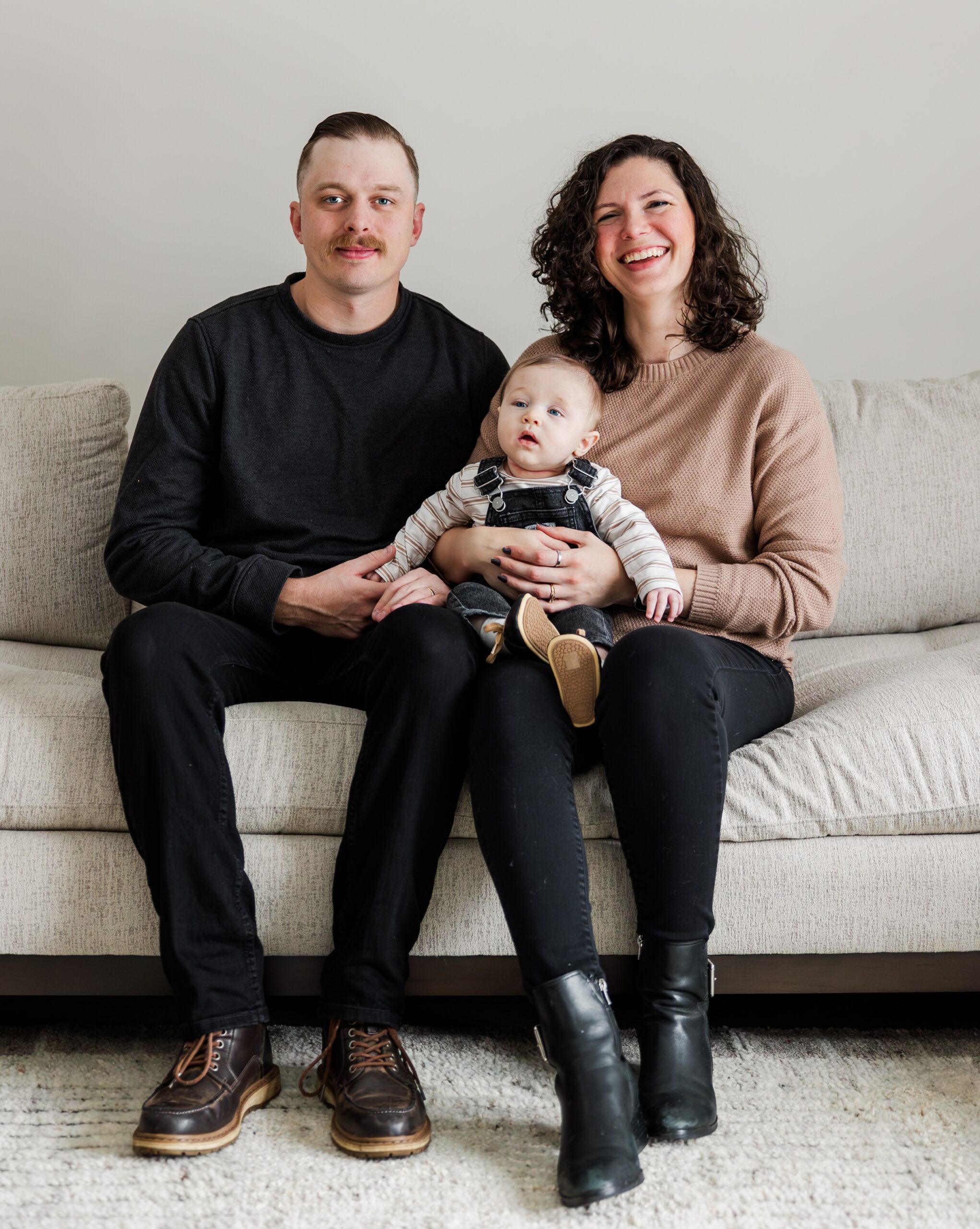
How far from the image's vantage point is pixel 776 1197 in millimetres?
1091

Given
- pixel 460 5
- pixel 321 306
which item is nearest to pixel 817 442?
pixel 321 306

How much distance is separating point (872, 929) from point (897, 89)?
188 centimetres

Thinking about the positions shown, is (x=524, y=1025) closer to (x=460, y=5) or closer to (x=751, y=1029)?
(x=751, y=1029)

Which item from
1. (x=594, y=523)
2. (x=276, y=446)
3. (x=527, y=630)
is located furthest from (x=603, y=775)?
(x=276, y=446)

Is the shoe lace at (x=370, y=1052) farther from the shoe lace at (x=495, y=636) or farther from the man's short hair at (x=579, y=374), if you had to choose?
the man's short hair at (x=579, y=374)

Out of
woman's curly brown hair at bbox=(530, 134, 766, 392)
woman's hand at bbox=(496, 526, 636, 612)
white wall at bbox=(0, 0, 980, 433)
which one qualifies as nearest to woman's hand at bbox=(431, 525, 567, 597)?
woman's hand at bbox=(496, 526, 636, 612)

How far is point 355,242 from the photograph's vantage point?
1.66m

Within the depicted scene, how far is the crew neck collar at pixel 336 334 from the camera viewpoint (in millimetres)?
1710

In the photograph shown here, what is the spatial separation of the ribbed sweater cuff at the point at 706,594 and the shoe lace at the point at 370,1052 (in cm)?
68

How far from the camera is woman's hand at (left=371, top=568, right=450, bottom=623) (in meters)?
1.52

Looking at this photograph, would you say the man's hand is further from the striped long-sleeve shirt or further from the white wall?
the white wall

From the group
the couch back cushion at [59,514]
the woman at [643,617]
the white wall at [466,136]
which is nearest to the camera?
the woman at [643,617]

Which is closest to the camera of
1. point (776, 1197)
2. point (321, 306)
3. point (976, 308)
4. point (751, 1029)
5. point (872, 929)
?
point (776, 1197)

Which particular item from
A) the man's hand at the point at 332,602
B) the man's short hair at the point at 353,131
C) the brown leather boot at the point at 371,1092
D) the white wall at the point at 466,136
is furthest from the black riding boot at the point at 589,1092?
the white wall at the point at 466,136
